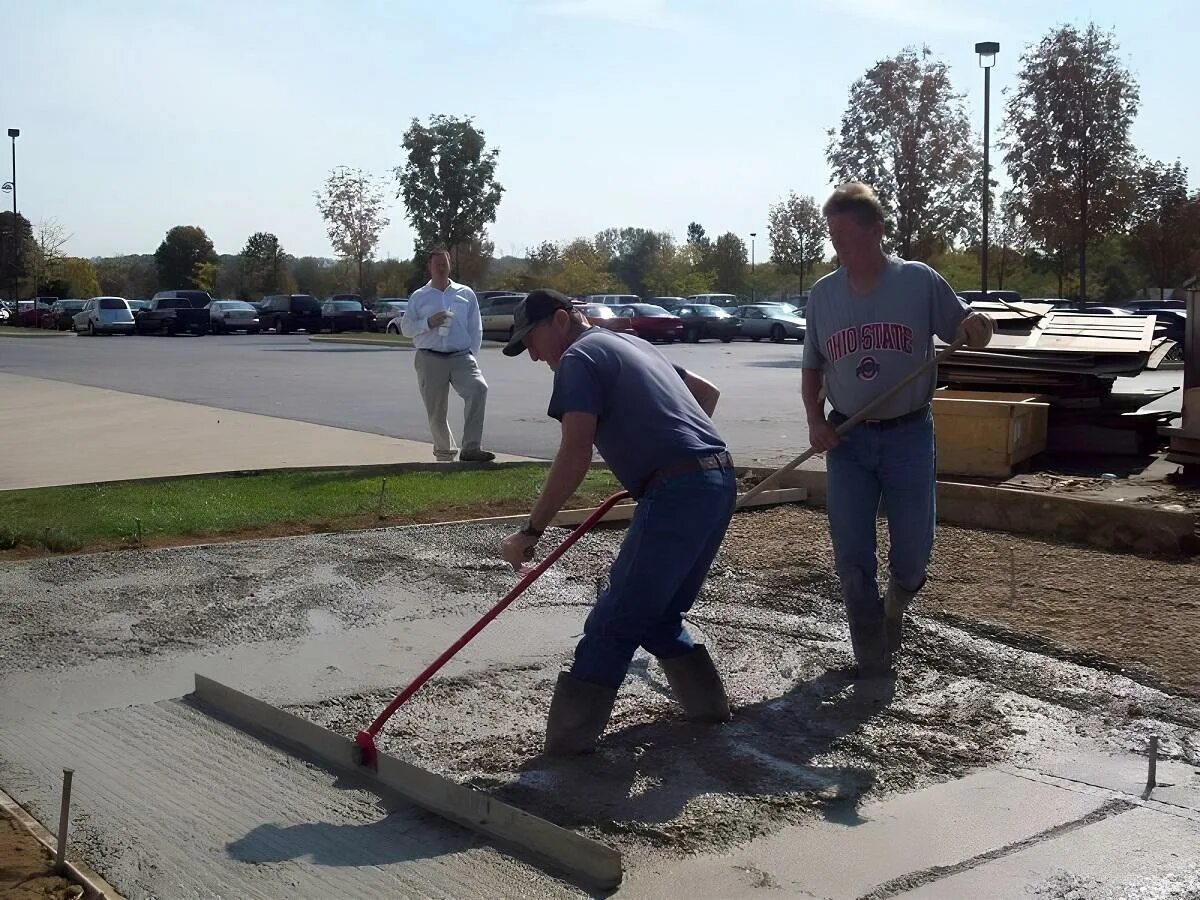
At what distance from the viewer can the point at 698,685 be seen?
15.8 ft

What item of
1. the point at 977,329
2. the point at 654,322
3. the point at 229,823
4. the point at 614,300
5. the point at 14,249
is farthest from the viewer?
the point at 14,249

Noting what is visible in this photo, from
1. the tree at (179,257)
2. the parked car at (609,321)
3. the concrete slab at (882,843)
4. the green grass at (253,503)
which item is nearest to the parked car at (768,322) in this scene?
the parked car at (609,321)

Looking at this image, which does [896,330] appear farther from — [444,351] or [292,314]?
[292,314]

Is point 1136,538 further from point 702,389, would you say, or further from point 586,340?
point 586,340

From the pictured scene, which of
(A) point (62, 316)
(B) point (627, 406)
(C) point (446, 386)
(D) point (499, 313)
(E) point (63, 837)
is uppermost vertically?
(A) point (62, 316)

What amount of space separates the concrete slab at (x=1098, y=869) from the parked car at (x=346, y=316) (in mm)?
50302

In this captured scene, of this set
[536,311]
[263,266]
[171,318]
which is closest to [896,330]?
[536,311]

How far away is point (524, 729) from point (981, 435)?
5.81m

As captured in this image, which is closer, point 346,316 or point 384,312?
point 346,316

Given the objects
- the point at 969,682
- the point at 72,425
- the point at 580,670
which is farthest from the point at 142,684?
the point at 72,425

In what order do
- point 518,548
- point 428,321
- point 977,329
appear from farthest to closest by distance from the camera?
point 428,321 → point 977,329 → point 518,548

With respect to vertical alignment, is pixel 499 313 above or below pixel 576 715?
above

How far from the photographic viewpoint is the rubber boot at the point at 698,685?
4781mm

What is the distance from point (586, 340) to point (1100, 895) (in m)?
2.26
